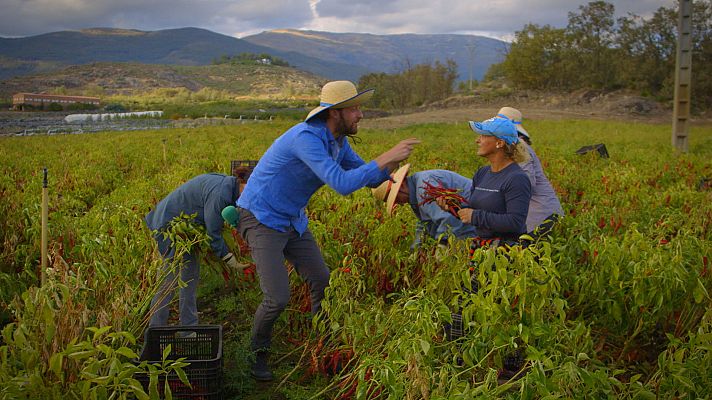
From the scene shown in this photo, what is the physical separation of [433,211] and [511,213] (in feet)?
2.58

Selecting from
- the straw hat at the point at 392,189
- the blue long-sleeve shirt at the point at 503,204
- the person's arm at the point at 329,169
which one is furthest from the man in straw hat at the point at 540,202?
the person's arm at the point at 329,169

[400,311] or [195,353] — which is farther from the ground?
[400,311]

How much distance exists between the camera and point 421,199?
4145mm

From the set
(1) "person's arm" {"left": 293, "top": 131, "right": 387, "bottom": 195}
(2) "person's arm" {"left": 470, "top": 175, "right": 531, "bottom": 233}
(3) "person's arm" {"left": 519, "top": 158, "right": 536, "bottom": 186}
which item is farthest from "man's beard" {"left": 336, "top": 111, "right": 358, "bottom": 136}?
(3) "person's arm" {"left": 519, "top": 158, "right": 536, "bottom": 186}

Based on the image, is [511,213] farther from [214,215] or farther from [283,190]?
[214,215]

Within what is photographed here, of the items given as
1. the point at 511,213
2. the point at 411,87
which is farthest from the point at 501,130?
the point at 411,87

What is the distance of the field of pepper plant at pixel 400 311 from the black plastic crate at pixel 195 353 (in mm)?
99

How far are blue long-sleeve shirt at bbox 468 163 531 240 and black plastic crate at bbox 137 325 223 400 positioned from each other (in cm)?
148

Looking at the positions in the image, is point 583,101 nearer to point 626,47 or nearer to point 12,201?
point 626,47

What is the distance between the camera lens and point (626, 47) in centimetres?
4200

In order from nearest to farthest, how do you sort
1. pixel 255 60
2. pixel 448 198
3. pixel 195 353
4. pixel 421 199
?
pixel 195 353
pixel 448 198
pixel 421 199
pixel 255 60

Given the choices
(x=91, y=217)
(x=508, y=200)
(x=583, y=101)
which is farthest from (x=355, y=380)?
(x=583, y=101)

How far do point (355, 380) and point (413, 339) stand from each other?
75 centimetres

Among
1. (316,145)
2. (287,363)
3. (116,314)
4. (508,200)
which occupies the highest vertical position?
(316,145)
